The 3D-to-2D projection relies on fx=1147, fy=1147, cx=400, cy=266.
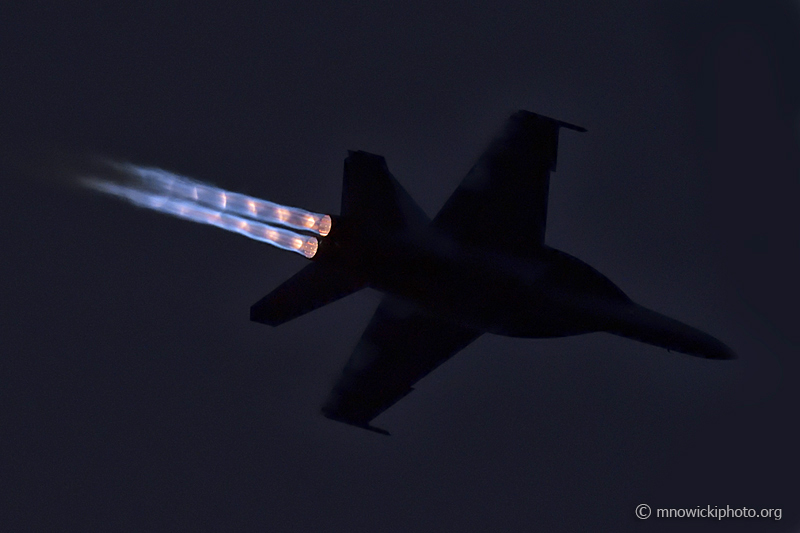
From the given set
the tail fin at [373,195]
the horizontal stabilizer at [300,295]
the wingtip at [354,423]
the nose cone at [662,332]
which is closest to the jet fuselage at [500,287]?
the nose cone at [662,332]

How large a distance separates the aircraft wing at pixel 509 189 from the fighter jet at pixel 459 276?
0.02 m

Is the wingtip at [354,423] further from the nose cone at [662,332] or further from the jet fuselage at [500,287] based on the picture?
the nose cone at [662,332]

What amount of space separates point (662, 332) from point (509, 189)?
5.47 meters

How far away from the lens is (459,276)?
25594mm

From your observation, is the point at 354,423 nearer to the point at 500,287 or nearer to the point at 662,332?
the point at 500,287

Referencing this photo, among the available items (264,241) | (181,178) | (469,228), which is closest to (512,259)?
(469,228)

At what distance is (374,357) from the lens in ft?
96.6

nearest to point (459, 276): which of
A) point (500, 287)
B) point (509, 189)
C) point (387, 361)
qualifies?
point (500, 287)

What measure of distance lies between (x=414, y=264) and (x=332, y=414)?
6108 millimetres

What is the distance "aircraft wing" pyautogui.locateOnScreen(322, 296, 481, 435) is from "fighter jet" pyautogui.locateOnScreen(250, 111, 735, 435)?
30mm

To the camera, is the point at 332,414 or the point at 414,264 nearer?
the point at 414,264

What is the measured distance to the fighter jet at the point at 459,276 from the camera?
24.9 meters

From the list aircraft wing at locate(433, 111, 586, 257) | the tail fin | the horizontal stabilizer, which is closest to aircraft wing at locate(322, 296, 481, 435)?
aircraft wing at locate(433, 111, 586, 257)

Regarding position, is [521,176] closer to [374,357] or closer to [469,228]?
[469,228]
